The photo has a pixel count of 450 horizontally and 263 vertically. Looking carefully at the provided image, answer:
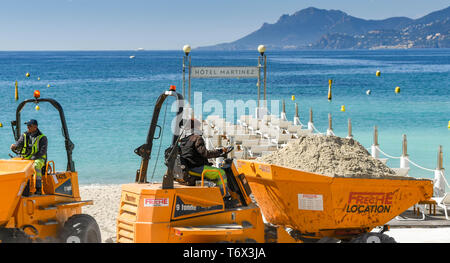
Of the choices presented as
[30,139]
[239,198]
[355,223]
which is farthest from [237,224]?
[30,139]

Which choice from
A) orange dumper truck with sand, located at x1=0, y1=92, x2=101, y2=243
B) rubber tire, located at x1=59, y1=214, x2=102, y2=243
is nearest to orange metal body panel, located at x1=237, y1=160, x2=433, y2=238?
rubber tire, located at x1=59, y1=214, x2=102, y2=243

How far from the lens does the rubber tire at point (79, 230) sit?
25.8ft

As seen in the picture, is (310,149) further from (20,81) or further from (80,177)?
(20,81)

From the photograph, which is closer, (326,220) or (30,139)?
(326,220)

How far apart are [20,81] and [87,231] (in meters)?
84.1

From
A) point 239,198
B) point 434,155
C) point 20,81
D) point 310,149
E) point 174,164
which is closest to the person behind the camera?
point 174,164

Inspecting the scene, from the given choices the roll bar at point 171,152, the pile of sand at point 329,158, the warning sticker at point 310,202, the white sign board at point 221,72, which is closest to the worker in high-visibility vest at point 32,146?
the roll bar at point 171,152

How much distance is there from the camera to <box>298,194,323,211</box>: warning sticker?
7430mm

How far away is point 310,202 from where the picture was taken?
746 cm

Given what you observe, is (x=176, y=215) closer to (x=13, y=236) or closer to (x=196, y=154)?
(x=196, y=154)

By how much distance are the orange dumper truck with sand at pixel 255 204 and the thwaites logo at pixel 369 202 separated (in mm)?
12

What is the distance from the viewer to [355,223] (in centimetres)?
765

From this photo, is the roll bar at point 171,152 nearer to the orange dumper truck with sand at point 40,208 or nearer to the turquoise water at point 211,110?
the orange dumper truck with sand at point 40,208

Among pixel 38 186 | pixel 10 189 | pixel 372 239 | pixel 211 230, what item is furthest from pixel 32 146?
pixel 372 239
